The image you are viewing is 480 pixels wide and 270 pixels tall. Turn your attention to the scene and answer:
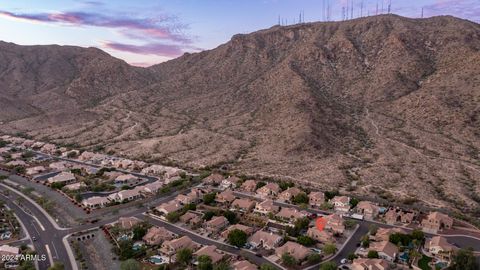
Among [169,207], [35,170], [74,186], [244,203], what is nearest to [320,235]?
[244,203]

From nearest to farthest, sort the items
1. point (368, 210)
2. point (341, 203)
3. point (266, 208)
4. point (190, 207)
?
point (368, 210) → point (190, 207) → point (266, 208) → point (341, 203)

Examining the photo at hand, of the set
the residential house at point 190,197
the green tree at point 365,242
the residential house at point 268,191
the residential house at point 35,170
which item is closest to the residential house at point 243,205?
the residential house at point 268,191

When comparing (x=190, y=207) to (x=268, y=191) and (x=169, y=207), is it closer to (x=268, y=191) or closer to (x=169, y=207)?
(x=169, y=207)

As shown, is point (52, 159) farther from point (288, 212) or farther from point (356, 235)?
point (356, 235)

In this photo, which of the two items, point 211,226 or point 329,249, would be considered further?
point 211,226

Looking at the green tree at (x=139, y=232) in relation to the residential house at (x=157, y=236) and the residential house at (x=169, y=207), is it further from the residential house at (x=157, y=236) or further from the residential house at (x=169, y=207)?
the residential house at (x=169, y=207)

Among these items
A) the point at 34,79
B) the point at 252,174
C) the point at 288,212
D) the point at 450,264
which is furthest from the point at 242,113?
the point at 34,79
